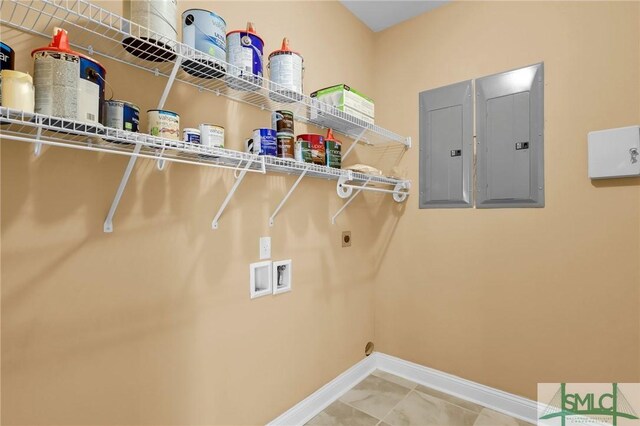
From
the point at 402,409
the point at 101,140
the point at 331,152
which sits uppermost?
the point at 331,152

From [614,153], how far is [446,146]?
80 cm

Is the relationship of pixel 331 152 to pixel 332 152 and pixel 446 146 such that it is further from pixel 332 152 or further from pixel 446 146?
pixel 446 146

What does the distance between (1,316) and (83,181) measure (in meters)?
0.41

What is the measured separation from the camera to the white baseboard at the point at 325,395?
64.6 inches

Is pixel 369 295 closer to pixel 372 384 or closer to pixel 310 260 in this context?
pixel 372 384

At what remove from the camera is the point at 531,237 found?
175 cm

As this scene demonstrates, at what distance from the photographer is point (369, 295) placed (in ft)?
7.55

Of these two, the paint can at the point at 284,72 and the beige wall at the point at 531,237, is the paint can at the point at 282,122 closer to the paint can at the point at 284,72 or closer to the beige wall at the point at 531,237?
the paint can at the point at 284,72

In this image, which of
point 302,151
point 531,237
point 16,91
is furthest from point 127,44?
point 531,237

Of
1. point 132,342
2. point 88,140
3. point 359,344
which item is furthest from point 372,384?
point 88,140

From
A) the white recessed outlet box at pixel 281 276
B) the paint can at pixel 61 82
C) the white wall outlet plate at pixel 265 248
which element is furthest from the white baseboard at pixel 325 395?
the paint can at pixel 61 82

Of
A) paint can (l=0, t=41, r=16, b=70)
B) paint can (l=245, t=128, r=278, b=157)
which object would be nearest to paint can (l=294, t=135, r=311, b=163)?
paint can (l=245, t=128, r=278, b=157)

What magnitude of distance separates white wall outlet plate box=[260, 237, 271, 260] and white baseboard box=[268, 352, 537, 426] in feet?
2.71

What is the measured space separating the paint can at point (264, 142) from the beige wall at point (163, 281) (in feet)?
0.56
